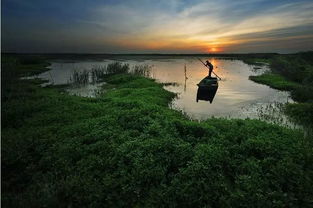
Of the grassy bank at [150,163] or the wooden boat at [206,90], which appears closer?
the grassy bank at [150,163]

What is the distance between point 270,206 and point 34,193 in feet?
22.2

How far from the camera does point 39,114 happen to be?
46.1 feet

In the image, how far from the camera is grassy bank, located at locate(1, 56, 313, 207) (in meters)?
Answer: 7.07

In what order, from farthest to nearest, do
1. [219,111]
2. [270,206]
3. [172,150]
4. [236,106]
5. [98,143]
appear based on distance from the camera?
[236,106], [219,111], [98,143], [172,150], [270,206]

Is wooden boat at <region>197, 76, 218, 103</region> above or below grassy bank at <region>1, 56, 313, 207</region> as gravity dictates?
above

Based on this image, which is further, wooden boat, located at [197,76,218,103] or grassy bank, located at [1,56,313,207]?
wooden boat, located at [197,76,218,103]

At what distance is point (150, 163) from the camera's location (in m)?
8.49

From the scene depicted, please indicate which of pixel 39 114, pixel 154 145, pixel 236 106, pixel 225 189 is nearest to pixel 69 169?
pixel 154 145

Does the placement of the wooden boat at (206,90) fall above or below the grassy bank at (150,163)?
above

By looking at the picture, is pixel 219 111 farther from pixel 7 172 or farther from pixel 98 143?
pixel 7 172

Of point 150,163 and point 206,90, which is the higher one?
point 206,90

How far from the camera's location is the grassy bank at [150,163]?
23.2 ft

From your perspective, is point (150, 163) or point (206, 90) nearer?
point (150, 163)

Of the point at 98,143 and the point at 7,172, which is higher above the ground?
the point at 98,143
